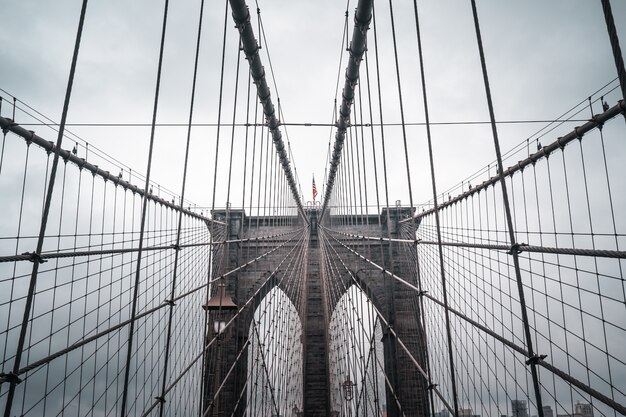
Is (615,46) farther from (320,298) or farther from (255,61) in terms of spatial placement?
(320,298)

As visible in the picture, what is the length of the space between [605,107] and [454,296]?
204 inches

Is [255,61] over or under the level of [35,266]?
over

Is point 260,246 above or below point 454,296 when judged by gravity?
above

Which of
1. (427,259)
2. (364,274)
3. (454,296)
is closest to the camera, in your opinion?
(454,296)

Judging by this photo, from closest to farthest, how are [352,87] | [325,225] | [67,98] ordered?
[67,98], [352,87], [325,225]

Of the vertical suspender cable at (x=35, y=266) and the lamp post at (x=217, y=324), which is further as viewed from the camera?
the lamp post at (x=217, y=324)

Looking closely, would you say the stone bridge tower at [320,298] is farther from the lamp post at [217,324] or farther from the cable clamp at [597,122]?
the cable clamp at [597,122]

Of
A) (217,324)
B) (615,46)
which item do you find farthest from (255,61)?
(615,46)

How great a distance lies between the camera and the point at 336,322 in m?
11.5

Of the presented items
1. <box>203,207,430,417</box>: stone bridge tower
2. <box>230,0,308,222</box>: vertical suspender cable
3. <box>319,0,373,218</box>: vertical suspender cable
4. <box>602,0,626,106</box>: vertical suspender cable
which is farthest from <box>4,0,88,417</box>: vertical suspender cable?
<box>203,207,430,417</box>: stone bridge tower

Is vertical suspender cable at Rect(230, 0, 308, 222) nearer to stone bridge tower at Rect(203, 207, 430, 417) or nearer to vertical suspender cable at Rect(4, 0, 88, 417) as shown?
vertical suspender cable at Rect(4, 0, 88, 417)

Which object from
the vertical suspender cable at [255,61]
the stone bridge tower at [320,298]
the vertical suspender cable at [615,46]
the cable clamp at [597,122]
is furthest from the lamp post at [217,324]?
the stone bridge tower at [320,298]

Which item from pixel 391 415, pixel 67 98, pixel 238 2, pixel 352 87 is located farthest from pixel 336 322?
pixel 67 98

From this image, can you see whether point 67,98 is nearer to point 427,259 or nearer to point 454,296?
point 454,296
